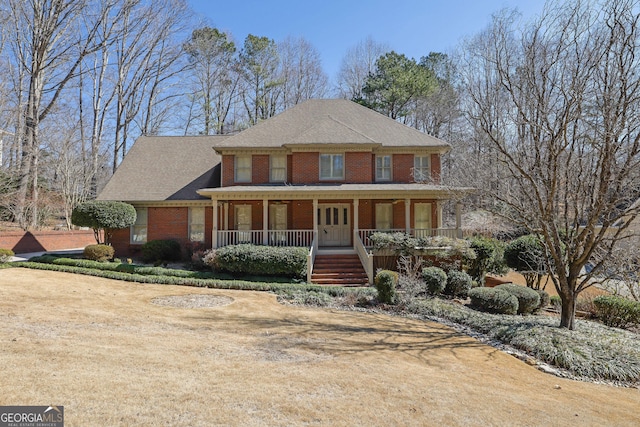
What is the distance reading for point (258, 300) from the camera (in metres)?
11.8

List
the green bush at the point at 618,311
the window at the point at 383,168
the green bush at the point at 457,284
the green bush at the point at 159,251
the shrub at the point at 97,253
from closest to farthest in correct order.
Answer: the green bush at the point at 618,311, the green bush at the point at 457,284, the shrub at the point at 97,253, the green bush at the point at 159,251, the window at the point at 383,168

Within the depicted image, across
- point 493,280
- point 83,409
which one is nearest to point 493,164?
point 493,280

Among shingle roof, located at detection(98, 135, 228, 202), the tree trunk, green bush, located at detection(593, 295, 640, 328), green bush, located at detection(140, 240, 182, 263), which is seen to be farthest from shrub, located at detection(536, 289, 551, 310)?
green bush, located at detection(140, 240, 182, 263)

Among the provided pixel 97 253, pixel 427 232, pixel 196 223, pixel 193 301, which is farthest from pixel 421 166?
pixel 97 253

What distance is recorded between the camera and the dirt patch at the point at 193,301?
35.6ft

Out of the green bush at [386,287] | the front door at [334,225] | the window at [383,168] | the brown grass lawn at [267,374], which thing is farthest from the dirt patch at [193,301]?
the window at [383,168]

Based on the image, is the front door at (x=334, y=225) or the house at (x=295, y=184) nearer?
the house at (x=295, y=184)

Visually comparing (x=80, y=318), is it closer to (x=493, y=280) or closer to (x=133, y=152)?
(x=133, y=152)

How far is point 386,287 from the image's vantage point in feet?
37.9

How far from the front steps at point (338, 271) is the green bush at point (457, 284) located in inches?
129

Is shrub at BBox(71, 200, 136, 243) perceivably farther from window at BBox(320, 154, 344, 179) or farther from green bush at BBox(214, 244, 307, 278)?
window at BBox(320, 154, 344, 179)

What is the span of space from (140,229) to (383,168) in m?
14.2

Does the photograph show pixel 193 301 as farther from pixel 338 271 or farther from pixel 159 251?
pixel 159 251

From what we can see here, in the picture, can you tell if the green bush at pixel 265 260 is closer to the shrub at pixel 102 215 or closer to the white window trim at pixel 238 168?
the white window trim at pixel 238 168
